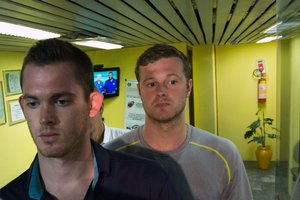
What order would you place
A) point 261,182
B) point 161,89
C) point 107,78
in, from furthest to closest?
1. point 261,182
2. point 107,78
3. point 161,89

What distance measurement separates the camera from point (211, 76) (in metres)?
5.65

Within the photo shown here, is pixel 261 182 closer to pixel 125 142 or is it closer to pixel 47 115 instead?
pixel 125 142

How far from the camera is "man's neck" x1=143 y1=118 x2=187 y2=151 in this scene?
1.39m

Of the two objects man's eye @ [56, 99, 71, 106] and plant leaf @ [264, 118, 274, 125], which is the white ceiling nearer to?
man's eye @ [56, 99, 71, 106]

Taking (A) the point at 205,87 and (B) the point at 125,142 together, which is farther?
(A) the point at 205,87

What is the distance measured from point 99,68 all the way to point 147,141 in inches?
146

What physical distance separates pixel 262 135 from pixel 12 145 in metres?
4.60

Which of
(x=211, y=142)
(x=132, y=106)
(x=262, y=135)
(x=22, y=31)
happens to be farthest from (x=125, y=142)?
(x=262, y=135)

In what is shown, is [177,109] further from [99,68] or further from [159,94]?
[99,68]

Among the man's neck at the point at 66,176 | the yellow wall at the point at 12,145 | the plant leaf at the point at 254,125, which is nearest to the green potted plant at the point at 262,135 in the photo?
the plant leaf at the point at 254,125

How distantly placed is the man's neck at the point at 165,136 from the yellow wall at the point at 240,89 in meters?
4.91

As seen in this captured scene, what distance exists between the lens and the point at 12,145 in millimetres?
4102

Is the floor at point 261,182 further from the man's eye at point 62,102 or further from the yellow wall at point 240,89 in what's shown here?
the man's eye at point 62,102

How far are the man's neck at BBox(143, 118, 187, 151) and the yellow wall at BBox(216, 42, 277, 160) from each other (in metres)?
4.91
